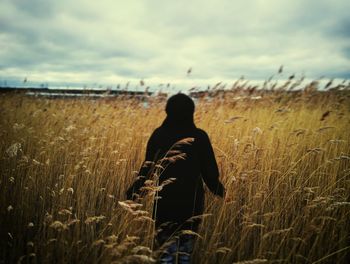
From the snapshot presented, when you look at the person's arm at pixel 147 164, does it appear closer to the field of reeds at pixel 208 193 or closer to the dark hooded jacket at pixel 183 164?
the dark hooded jacket at pixel 183 164

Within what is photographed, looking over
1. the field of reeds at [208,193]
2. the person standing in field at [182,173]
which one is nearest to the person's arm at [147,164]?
the person standing in field at [182,173]

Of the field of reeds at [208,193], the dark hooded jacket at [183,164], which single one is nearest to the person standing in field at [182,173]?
the dark hooded jacket at [183,164]

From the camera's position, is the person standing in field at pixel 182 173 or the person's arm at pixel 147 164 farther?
the person's arm at pixel 147 164

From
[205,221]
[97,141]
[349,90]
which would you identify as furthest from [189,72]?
[349,90]

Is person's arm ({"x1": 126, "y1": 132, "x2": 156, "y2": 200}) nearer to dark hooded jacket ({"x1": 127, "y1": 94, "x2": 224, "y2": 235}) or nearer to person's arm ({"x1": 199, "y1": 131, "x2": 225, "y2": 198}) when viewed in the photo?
dark hooded jacket ({"x1": 127, "y1": 94, "x2": 224, "y2": 235})

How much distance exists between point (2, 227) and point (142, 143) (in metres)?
2.12

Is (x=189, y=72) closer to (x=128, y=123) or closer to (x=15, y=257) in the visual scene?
(x=128, y=123)

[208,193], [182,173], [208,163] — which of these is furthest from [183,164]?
[208,193]

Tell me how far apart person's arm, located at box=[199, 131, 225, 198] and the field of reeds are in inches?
9.2

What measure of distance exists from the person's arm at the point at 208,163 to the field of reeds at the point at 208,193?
23 cm

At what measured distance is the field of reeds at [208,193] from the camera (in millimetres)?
2307

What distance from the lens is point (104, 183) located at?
3545 millimetres

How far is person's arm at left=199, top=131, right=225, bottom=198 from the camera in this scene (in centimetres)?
224

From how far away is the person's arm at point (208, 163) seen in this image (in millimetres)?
2242
